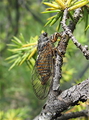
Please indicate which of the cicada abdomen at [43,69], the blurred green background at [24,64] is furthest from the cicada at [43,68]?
the blurred green background at [24,64]

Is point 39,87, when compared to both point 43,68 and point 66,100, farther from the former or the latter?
point 66,100

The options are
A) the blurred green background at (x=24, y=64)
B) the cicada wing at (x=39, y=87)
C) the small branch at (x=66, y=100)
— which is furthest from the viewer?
the blurred green background at (x=24, y=64)

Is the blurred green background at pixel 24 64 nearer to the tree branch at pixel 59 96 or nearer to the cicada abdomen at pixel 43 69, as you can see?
the cicada abdomen at pixel 43 69

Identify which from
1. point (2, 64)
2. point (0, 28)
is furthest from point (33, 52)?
point (0, 28)

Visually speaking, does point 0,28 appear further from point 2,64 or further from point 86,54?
point 86,54

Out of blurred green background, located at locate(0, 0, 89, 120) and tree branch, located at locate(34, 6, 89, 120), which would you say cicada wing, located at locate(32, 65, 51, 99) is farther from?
blurred green background, located at locate(0, 0, 89, 120)

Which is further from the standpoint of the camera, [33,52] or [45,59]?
[33,52]

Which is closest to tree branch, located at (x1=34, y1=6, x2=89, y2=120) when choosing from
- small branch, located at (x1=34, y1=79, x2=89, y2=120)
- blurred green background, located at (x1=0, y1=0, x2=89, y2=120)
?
small branch, located at (x1=34, y1=79, x2=89, y2=120)

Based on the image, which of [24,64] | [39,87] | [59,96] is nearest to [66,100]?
[59,96]
